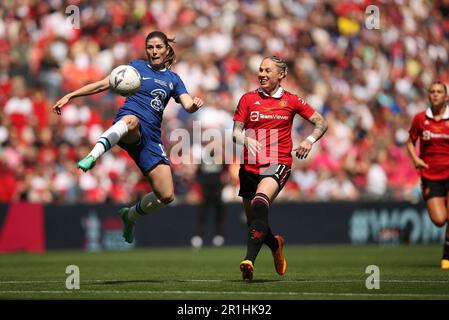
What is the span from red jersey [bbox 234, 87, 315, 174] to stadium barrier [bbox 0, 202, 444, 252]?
10.7 metres

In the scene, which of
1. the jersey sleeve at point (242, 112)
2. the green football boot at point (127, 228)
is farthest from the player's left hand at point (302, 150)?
the green football boot at point (127, 228)

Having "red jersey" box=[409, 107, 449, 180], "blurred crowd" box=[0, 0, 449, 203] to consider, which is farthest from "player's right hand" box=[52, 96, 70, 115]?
"blurred crowd" box=[0, 0, 449, 203]

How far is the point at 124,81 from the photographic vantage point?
458 inches

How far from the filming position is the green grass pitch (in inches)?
398

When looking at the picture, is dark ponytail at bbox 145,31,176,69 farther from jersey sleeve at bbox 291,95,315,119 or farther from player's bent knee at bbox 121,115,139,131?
jersey sleeve at bbox 291,95,315,119

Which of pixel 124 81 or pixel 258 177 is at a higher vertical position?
pixel 124 81

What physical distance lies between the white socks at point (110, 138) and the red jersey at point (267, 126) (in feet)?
4.21

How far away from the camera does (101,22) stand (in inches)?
1006

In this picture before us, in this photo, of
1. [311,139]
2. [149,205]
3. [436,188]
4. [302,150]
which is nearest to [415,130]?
[436,188]

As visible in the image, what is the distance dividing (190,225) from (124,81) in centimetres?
1249

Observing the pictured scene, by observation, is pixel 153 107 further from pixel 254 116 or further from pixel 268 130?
pixel 268 130

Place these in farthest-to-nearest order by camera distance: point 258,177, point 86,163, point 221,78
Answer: point 221,78 < point 258,177 < point 86,163

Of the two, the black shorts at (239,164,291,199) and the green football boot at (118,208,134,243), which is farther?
the green football boot at (118,208,134,243)
